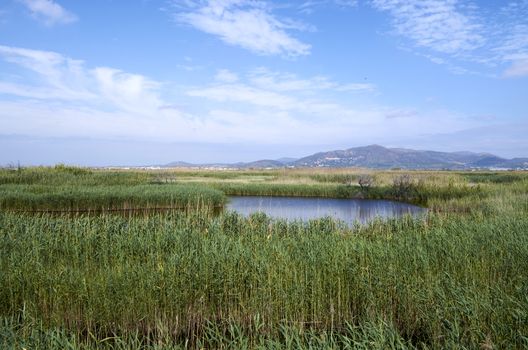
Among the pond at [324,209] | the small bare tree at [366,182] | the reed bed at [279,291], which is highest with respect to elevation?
the small bare tree at [366,182]

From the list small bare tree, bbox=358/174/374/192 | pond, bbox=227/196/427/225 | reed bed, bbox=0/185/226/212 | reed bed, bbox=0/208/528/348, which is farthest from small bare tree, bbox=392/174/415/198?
reed bed, bbox=0/208/528/348

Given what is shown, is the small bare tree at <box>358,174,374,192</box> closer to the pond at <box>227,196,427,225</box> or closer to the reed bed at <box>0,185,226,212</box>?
the pond at <box>227,196,427,225</box>

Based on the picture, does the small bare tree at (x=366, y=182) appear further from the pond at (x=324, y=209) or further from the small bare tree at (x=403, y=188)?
the pond at (x=324, y=209)

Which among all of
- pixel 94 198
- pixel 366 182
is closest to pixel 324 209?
pixel 366 182

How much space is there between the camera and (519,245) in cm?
753

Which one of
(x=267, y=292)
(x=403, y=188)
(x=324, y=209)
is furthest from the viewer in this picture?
(x=403, y=188)

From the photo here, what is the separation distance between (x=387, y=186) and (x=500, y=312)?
28.5 m

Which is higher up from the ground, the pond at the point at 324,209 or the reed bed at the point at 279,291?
the reed bed at the point at 279,291

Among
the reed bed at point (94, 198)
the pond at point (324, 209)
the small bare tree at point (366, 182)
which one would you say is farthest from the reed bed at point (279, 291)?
the small bare tree at point (366, 182)

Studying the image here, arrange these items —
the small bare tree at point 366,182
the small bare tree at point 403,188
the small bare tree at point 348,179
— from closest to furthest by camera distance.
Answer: the small bare tree at point 403,188, the small bare tree at point 366,182, the small bare tree at point 348,179

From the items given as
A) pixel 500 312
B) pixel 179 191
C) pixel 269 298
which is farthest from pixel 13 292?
pixel 179 191

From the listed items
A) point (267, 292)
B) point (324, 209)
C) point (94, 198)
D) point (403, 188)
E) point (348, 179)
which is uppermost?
point (348, 179)

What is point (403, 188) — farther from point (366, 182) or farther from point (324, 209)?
point (324, 209)

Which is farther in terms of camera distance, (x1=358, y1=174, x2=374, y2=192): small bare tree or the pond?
(x1=358, y1=174, x2=374, y2=192): small bare tree
